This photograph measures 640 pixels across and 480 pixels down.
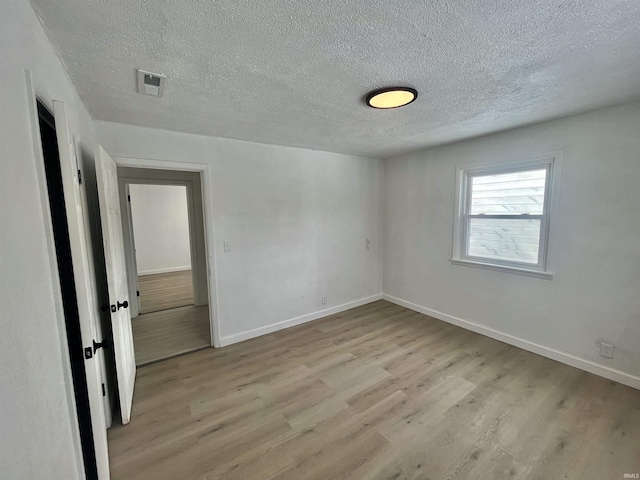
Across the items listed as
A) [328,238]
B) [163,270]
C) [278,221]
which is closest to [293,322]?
[328,238]

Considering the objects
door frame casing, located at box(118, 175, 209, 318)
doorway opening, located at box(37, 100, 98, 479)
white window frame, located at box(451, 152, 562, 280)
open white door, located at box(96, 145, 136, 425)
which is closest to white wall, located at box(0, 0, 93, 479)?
doorway opening, located at box(37, 100, 98, 479)

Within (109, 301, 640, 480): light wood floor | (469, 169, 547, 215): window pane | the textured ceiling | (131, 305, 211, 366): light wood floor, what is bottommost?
(109, 301, 640, 480): light wood floor

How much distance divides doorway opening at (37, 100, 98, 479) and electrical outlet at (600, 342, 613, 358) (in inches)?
152

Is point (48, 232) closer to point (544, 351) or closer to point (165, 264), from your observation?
point (544, 351)

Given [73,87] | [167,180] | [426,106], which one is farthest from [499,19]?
[167,180]

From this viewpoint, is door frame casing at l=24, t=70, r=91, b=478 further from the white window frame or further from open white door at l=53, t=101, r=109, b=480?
the white window frame

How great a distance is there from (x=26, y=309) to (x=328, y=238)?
331 cm

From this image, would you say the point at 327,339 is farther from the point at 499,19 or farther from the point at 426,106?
the point at 499,19

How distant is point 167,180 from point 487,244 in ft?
15.1

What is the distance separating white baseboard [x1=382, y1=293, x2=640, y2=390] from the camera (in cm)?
235

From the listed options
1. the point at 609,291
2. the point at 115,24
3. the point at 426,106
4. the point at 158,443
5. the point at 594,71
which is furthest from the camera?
the point at 609,291

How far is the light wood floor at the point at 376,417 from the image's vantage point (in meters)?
1.66

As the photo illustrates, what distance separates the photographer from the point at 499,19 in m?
1.20

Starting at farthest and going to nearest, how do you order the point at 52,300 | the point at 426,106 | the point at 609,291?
the point at 609,291, the point at 426,106, the point at 52,300
